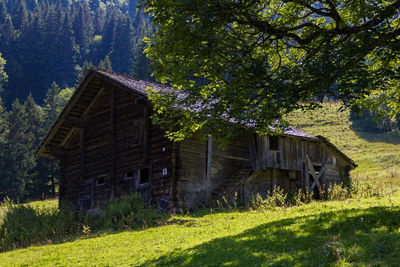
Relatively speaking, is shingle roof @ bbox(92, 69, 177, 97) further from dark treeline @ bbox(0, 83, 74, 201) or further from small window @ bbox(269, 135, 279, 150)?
dark treeline @ bbox(0, 83, 74, 201)

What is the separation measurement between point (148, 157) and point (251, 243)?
14.7 m

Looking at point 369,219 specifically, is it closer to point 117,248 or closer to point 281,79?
point 281,79

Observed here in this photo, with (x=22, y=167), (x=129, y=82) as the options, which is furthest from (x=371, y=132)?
(x=129, y=82)

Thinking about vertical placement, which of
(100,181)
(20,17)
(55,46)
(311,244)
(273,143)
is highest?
(20,17)

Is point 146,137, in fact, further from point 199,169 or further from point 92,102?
point 92,102

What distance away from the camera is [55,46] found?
5871 inches

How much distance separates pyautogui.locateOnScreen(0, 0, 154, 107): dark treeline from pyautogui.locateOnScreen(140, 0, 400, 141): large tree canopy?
114295 mm

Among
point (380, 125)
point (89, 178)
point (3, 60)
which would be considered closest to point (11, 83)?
point (3, 60)

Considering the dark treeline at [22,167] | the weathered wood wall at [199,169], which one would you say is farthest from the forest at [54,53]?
the weathered wood wall at [199,169]

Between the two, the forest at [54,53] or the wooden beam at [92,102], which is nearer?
the wooden beam at [92,102]

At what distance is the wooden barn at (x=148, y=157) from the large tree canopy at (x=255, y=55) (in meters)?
9.03

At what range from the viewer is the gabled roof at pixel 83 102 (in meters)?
26.5

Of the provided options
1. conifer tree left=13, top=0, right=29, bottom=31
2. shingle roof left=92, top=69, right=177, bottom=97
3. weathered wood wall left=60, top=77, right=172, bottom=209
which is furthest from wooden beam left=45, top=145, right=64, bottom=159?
conifer tree left=13, top=0, right=29, bottom=31

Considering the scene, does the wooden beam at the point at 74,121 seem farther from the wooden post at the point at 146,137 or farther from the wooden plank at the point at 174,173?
the wooden plank at the point at 174,173
